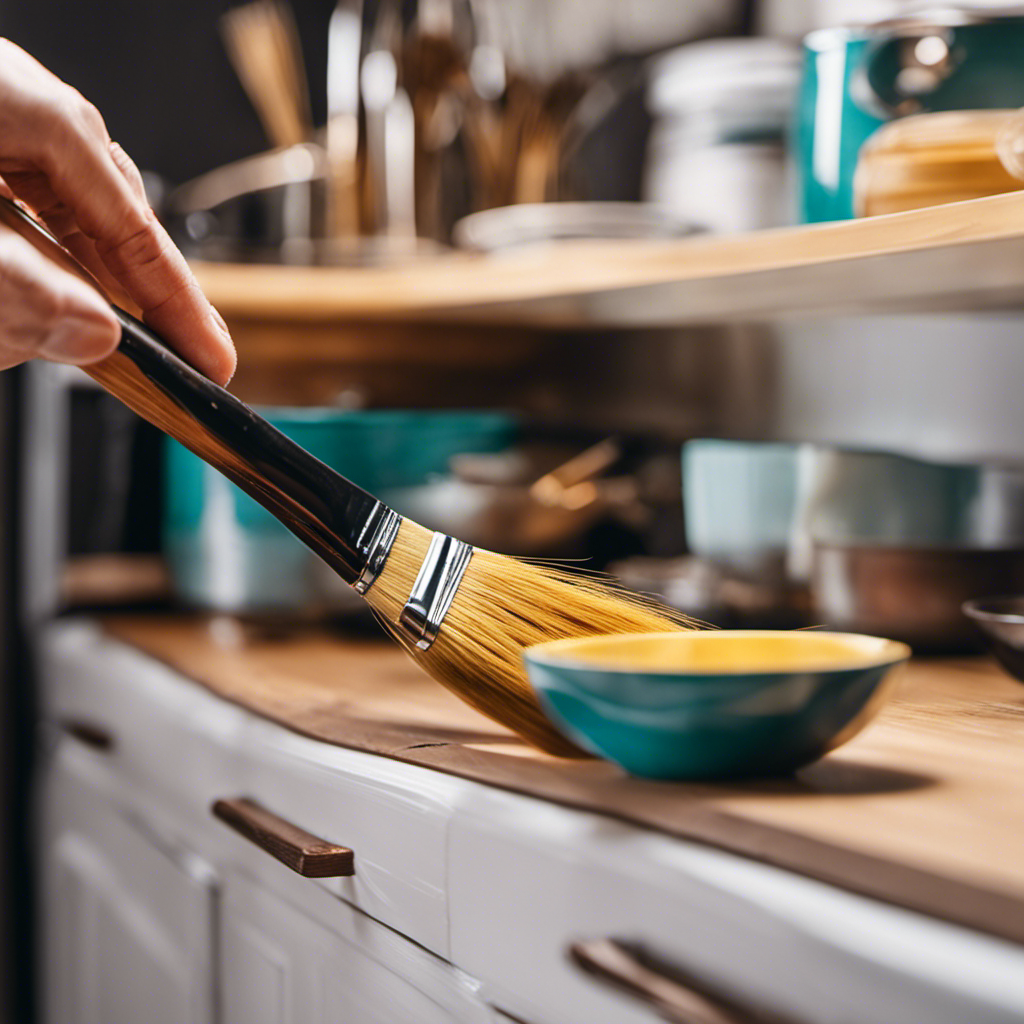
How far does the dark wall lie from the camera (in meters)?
1.29

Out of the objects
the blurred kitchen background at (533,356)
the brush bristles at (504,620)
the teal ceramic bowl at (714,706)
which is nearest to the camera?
the teal ceramic bowl at (714,706)

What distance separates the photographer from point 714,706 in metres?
0.44

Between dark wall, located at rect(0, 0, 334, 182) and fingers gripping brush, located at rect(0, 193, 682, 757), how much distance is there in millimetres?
867

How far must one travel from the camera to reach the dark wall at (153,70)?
1.29 m

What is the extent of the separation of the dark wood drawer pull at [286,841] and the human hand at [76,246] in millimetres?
242

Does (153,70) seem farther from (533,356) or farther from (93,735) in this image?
(93,735)

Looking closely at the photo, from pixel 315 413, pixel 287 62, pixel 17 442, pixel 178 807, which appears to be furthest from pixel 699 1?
pixel 178 807

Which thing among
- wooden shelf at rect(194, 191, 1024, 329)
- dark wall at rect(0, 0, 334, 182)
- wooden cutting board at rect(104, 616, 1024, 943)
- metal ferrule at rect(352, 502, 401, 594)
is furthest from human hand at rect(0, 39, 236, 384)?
dark wall at rect(0, 0, 334, 182)

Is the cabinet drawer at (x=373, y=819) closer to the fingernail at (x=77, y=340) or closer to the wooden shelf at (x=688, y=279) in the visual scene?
the fingernail at (x=77, y=340)

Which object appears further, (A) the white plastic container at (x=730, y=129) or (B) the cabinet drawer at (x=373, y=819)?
(A) the white plastic container at (x=730, y=129)

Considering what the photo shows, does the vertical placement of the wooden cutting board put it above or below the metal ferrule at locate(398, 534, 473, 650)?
below

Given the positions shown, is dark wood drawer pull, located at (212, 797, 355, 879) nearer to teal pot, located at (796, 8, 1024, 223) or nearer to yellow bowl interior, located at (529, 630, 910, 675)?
yellow bowl interior, located at (529, 630, 910, 675)

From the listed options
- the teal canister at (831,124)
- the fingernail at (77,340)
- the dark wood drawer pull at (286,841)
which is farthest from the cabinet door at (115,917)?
the teal canister at (831,124)

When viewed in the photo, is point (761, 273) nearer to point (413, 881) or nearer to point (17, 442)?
point (413, 881)
